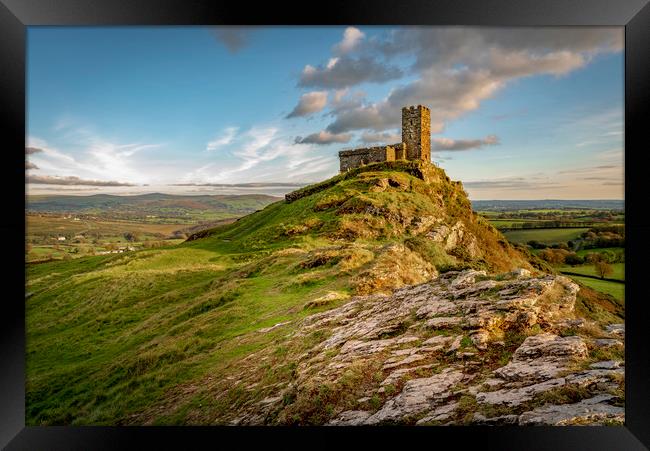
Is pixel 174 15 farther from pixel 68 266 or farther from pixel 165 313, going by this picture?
pixel 68 266

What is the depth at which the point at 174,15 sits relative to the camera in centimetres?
911

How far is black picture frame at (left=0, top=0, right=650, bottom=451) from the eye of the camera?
8672 millimetres

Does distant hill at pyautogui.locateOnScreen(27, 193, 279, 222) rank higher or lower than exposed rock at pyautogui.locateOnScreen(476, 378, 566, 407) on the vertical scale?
higher

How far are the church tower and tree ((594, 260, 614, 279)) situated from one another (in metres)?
23.2

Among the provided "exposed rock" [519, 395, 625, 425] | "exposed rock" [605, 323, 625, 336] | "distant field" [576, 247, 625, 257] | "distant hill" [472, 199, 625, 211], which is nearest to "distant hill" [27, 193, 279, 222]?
"distant hill" [472, 199, 625, 211]

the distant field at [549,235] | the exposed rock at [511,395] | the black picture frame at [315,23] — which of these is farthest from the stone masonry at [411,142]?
the exposed rock at [511,395]

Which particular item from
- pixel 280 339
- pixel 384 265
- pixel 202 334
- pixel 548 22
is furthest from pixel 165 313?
pixel 548 22

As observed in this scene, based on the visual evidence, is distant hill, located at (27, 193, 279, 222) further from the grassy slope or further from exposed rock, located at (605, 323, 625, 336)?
exposed rock, located at (605, 323, 625, 336)

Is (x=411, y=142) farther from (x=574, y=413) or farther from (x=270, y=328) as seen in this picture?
(x=574, y=413)

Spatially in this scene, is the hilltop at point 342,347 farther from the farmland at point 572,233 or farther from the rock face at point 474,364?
the farmland at point 572,233

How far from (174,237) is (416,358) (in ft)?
81.4

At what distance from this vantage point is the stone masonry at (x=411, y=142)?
3444cm

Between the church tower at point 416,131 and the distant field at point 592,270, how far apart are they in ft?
68.9

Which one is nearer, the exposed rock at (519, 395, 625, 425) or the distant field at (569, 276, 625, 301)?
the exposed rock at (519, 395, 625, 425)
